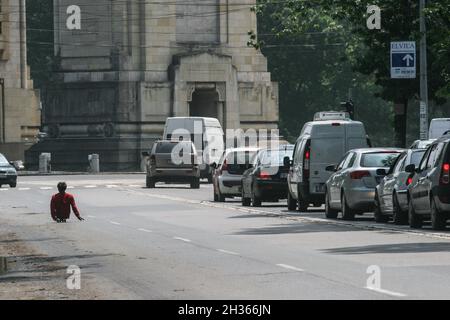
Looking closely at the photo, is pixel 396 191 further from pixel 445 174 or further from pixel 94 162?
pixel 94 162

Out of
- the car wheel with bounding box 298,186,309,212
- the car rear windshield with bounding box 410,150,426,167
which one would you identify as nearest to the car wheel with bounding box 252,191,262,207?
the car wheel with bounding box 298,186,309,212

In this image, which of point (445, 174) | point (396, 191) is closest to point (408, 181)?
point (396, 191)

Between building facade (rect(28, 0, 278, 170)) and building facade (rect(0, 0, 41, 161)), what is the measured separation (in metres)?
1.13

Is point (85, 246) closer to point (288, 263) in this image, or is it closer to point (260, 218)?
point (288, 263)

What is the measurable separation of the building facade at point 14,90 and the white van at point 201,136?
1677 centimetres

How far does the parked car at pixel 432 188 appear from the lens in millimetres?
28469

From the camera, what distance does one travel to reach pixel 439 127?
4959cm

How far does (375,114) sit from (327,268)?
10489 cm

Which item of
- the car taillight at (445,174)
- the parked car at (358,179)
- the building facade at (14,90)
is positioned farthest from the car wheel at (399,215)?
the building facade at (14,90)

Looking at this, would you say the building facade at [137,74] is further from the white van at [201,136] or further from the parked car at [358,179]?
the parked car at [358,179]

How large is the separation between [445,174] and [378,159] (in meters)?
6.70
